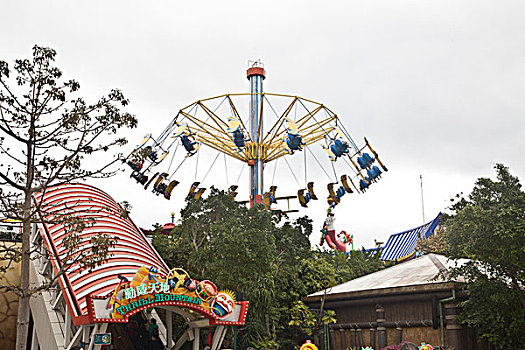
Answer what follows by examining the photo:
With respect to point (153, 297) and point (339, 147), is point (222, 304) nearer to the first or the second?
point (153, 297)

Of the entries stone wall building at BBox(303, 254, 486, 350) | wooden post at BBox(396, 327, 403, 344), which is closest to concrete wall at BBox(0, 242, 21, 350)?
stone wall building at BBox(303, 254, 486, 350)

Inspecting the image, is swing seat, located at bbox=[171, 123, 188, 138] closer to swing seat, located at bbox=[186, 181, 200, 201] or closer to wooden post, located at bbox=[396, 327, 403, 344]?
swing seat, located at bbox=[186, 181, 200, 201]

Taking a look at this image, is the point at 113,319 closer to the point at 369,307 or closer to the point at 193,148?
the point at 369,307

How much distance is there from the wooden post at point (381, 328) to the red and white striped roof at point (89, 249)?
6420 mm

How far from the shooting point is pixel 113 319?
13445 mm

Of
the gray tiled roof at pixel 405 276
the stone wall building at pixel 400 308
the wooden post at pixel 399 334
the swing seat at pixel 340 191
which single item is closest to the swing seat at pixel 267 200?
the swing seat at pixel 340 191

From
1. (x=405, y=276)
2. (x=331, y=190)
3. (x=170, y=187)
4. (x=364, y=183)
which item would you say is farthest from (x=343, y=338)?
(x=170, y=187)

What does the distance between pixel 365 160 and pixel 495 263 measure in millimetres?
8729

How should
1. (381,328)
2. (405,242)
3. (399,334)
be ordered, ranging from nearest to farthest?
(399,334)
(381,328)
(405,242)

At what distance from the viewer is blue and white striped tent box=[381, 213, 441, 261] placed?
112ft

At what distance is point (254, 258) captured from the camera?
18.4m

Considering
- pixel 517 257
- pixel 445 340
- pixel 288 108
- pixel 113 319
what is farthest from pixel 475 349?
pixel 288 108

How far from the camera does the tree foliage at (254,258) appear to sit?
18.2 meters

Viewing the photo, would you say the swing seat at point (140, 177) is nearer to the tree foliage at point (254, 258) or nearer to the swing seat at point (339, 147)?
the tree foliage at point (254, 258)
